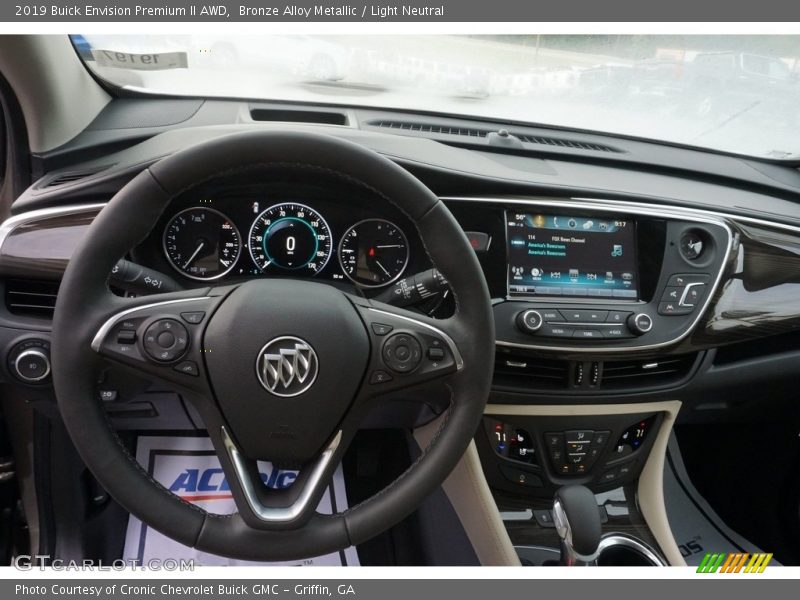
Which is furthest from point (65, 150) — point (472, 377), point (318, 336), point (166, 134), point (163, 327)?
point (472, 377)

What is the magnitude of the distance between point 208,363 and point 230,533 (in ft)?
0.94

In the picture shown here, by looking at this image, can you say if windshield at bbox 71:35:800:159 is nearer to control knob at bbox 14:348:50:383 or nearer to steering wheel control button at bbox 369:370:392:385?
control knob at bbox 14:348:50:383

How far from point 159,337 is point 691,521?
1926mm

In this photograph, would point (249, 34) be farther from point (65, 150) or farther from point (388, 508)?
point (388, 508)


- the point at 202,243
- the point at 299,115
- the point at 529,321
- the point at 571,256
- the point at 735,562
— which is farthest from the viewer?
the point at 735,562

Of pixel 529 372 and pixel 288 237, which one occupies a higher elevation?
pixel 288 237

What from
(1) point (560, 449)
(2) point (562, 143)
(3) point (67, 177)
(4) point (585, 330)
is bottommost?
(1) point (560, 449)

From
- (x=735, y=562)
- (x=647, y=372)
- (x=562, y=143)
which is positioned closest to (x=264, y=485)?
(x=647, y=372)

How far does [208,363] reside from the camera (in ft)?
3.49

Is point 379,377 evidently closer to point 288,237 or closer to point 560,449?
point 288,237

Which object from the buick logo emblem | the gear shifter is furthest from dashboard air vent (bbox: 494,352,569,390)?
the buick logo emblem

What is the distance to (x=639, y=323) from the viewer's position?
1525mm

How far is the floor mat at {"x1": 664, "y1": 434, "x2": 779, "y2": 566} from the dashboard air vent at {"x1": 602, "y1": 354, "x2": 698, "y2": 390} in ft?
1.83

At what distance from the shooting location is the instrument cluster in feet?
4.45
